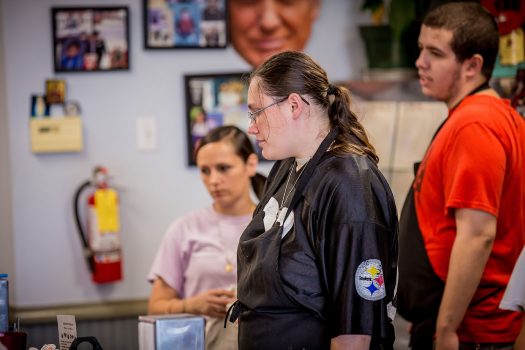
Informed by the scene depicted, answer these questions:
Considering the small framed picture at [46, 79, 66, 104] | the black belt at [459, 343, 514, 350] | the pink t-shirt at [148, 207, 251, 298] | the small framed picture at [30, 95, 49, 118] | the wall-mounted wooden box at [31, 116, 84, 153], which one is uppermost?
the small framed picture at [46, 79, 66, 104]

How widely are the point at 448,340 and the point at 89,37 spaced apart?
2695 millimetres

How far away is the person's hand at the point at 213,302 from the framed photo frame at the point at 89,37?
1917 mm

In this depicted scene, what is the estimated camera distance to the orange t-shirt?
228 cm

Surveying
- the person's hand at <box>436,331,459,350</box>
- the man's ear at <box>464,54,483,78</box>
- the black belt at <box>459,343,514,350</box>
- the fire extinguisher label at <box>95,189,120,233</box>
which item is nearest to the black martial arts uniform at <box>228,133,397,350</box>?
the person's hand at <box>436,331,459,350</box>

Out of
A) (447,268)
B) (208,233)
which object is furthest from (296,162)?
(208,233)

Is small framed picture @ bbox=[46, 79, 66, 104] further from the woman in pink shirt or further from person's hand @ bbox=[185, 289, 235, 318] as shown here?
person's hand @ bbox=[185, 289, 235, 318]

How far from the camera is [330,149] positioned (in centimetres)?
184

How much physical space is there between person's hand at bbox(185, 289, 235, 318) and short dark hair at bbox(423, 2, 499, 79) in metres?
1.13

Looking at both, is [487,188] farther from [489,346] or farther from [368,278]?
[368,278]

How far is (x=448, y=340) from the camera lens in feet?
7.50

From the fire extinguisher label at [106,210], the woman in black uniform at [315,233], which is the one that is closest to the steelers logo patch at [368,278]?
the woman in black uniform at [315,233]

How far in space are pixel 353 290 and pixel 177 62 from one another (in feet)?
9.01

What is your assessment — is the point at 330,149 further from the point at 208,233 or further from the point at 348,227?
the point at 208,233

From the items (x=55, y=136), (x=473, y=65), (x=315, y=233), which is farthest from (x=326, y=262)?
(x=55, y=136)
